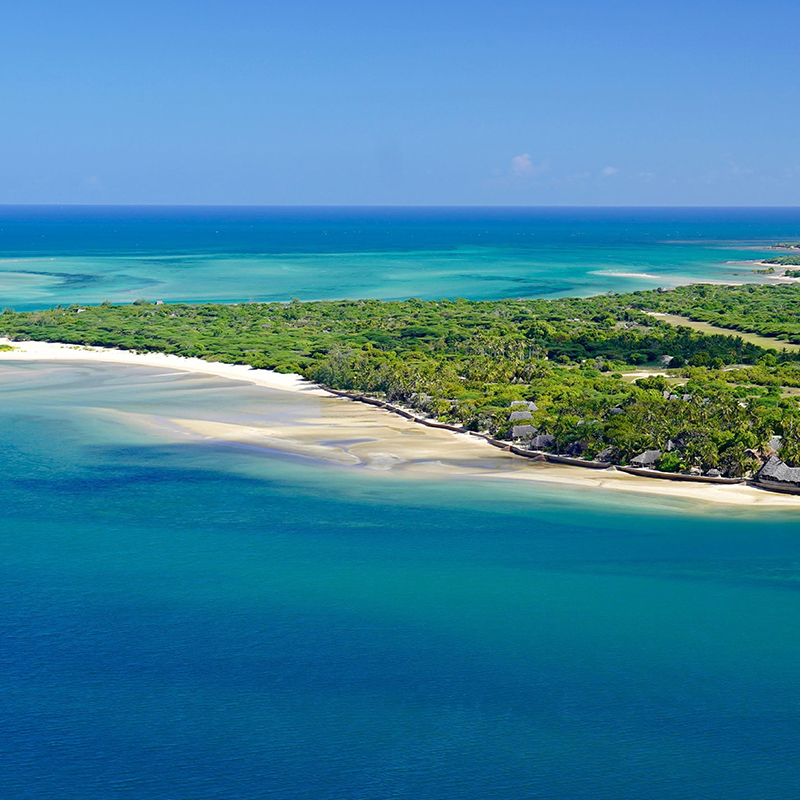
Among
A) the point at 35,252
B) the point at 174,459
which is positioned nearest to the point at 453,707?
the point at 174,459

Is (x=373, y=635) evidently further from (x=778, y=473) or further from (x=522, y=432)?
(x=522, y=432)

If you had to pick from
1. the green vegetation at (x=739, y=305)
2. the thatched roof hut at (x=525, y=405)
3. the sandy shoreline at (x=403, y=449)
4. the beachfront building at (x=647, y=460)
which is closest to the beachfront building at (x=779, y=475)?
the sandy shoreline at (x=403, y=449)

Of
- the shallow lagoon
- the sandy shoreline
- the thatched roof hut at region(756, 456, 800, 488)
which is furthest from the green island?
the shallow lagoon

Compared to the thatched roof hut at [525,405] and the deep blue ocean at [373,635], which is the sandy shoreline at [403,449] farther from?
the thatched roof hut at [525,405]

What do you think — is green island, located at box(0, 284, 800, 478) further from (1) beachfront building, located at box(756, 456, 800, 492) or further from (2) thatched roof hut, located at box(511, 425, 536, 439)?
(1) beachfront building, located at box(756, 456, 800, 492)

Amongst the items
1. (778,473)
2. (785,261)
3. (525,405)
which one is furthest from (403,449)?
(785,261)

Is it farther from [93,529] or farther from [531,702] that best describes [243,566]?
[531,702]
